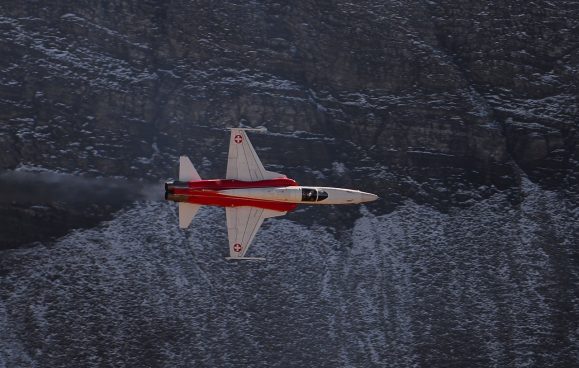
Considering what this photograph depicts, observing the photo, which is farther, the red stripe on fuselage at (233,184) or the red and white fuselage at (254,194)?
the red stripe on fuselage at (233,184)

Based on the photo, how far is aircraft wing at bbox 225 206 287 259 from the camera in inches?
3556

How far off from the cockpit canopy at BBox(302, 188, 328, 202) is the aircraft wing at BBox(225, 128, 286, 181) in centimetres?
298

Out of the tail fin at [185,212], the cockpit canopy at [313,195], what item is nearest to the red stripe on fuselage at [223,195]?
the tail fin at [185,212]

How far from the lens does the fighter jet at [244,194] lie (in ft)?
291

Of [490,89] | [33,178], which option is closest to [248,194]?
[33,178]

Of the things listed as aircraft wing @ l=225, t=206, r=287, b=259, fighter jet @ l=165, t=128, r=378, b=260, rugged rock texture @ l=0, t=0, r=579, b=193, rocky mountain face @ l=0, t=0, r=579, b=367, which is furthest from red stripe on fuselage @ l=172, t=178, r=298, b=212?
rugged rock texture @ l=0, t=0, r=579, b=193

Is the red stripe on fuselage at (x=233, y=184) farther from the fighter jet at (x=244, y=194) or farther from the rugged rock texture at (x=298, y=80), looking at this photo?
the rugged rock texture at (x=298, y=80)

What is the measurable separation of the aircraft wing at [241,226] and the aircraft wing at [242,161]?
2235mm

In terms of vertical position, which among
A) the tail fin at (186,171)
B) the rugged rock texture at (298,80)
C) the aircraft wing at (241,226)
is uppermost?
the rugged rock texture at (298,80)

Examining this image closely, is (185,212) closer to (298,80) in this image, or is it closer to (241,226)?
(241,226)

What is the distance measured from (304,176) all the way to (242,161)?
1512 inches

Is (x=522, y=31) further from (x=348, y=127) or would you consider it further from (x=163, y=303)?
(x=163, y=303)

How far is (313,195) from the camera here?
91.1 meters

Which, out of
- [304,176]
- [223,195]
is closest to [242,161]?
[223,195]
